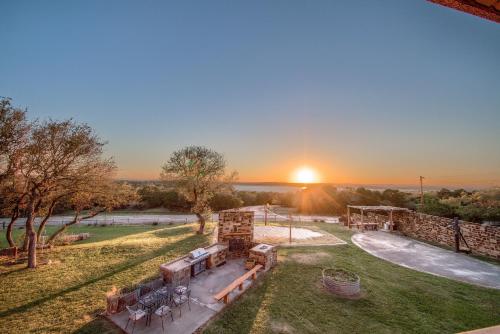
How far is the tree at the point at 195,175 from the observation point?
2372 cm

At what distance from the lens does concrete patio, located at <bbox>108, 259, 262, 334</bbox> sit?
8414 millimetres

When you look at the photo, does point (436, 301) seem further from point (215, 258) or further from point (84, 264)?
point (84, 264)

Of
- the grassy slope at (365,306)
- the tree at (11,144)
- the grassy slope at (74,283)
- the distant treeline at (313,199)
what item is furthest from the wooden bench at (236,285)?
the distant treeline at (313,199)

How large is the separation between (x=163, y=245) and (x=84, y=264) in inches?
212

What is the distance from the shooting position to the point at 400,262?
16750 millimetres

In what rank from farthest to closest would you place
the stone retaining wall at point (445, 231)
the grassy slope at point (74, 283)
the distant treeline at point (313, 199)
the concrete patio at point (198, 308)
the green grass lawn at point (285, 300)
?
the distant treeline at point (313, 199), the stone retaining wall at point (445, 231), the green grass lawn at point (285, 300), the grassy slope at point (74, 283), the concrete patio at point (198, 308)

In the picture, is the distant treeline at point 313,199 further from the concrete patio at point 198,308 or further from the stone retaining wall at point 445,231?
the concrete patio at point 198,308

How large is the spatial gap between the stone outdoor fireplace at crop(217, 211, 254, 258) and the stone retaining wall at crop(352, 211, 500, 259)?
18.8 m

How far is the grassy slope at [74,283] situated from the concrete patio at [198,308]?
920 mm

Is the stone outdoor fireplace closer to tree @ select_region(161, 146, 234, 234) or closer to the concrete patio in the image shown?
the concrete patio

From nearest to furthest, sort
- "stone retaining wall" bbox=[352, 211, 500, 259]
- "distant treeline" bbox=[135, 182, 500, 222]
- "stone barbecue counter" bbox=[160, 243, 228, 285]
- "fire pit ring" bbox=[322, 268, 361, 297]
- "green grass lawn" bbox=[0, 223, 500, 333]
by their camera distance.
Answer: "green grass lawn" bbox=[0, 223, 500, 333], "stone barbecue counter" bbox=[160, 243, 228, 285], "fire pit ring" bbox=[322, 268, 361, 297], "stone retaining wall" bbox=[352, 211, 500, 259], "distant treeline" bbox=[135, 182, 500, 222]

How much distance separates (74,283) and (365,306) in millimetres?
13918

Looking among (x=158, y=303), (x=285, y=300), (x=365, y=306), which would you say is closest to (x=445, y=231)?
(x=365, y=306)

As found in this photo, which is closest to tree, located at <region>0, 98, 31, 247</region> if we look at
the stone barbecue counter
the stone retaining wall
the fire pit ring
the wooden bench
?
the stone barbecue counter
